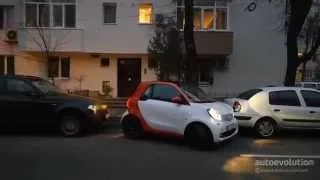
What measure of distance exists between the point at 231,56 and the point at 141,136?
16186mm

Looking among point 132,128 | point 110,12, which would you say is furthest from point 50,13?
point 132,128

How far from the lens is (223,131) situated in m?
13.6

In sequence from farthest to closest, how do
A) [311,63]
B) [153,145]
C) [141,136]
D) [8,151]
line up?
[311,63], [141,136], [153,145], [8,151]

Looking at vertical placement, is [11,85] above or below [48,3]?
below

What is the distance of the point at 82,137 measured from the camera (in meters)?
15.6

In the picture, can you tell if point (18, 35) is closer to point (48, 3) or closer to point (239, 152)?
point (48, 3)

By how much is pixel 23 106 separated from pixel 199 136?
5028 mm

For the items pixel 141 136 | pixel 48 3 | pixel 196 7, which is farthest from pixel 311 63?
pixel 141 136

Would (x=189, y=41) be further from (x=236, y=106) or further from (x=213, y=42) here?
(x=213, y=42)

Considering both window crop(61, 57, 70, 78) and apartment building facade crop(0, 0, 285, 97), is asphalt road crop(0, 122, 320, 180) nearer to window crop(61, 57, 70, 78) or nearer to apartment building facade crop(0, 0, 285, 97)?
apartment building facade crop(0, 0, 285, 97)

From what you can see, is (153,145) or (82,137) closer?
(153,145)

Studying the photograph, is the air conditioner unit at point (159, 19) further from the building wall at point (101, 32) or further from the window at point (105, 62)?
the window at point (105, 62)

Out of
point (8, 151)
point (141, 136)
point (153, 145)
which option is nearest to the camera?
point (8, 151)

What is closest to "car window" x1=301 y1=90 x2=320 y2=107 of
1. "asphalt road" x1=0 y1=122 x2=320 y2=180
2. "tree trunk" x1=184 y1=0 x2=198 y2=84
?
"asphalt road" x1=0 y1=122 x2=320 y2=180
